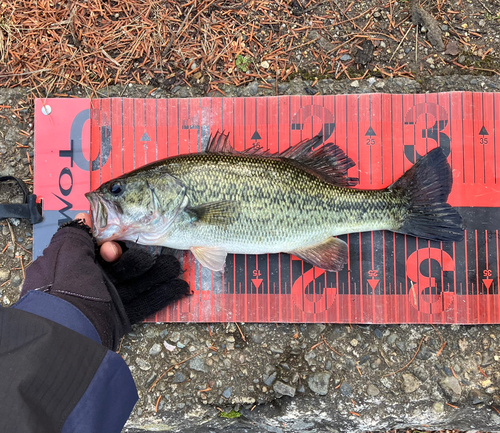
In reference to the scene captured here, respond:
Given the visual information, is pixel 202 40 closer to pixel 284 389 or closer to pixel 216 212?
pixel 216 212

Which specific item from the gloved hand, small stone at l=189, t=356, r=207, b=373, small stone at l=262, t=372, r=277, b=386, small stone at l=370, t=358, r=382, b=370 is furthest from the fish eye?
small stone at l=370, t=358, r=382, b=370

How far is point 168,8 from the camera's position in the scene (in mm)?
3730

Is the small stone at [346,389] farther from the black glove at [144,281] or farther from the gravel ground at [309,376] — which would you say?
the black glove at [144,281]

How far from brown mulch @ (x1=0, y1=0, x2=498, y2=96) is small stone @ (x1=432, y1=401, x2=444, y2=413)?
341cm

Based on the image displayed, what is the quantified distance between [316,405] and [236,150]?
8.97ft

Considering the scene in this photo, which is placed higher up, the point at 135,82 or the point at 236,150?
the point at 135,82

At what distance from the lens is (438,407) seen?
3.44 meters

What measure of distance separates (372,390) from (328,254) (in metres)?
1.44

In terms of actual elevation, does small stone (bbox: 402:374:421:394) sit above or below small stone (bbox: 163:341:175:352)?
below

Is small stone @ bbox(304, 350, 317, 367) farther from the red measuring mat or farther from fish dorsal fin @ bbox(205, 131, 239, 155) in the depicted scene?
fish dorsal fin @ bbox(205, 131, 239, 155)

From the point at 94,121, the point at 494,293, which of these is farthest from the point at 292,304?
the point at 94,121

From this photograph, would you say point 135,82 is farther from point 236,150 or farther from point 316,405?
point 316,405

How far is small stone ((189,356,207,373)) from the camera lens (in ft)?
11.6

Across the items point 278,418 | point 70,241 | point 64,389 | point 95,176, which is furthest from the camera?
point 95,176
